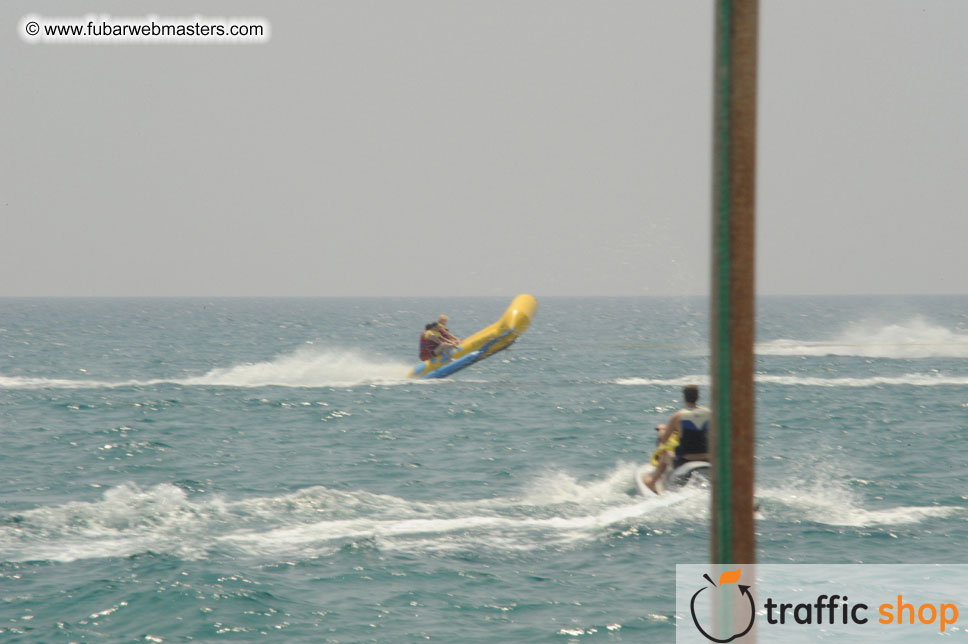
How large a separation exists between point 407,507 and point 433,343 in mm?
14342

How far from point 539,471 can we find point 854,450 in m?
6.64

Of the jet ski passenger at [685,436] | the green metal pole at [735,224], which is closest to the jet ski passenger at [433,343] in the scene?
the jet ski passenger at [685,436]

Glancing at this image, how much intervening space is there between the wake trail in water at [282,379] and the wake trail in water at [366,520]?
1659 cm

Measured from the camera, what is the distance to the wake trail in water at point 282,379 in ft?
106

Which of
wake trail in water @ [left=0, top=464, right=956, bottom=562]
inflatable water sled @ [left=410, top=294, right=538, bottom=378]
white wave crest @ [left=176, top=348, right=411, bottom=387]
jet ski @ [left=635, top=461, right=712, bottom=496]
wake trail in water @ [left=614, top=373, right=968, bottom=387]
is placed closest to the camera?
wake trail in water @ [left=0, top=464, right=956, bottom=562]

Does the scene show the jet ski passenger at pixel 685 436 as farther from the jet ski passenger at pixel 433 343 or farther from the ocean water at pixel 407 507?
the jet ski passenger at pixel 433 343

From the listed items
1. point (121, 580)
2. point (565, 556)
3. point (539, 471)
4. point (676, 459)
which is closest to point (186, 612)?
point (121, 580)

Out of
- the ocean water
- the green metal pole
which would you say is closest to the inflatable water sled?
the ocean water

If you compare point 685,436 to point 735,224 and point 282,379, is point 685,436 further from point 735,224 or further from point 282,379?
point 282,379

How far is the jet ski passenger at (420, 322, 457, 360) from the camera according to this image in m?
27.3

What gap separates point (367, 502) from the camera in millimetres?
13750

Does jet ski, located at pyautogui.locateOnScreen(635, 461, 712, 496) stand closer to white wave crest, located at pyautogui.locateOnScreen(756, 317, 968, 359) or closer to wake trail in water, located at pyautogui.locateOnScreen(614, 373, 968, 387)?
wake trail in water, located at pyautogui.locateOnScreen(614, 373, 968, 387)

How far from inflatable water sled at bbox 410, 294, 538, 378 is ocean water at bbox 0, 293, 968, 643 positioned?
1.34m

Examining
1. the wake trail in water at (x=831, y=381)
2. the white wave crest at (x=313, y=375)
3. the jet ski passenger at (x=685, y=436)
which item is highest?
the jet ski passenger at (x=685, y=436)
